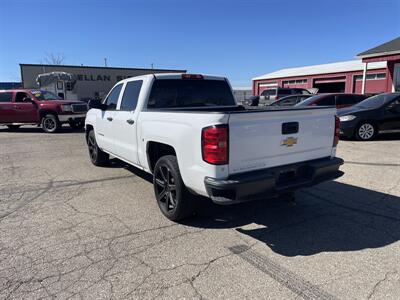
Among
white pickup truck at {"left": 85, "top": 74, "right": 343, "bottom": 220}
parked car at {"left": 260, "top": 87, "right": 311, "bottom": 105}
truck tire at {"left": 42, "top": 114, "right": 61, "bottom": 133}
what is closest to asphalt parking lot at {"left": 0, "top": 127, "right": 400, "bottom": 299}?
white pickup truck at {"left": 85, "top": 74, "right": 343, "bottom": 220}

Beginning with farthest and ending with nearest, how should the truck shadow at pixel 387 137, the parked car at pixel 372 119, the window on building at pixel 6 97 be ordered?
the window on building at pixel 6 97 → the truck shadow at pixel 387 137 → the parked car at pixel 372 119

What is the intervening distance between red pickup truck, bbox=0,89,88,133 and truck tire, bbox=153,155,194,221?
1062 centimetres

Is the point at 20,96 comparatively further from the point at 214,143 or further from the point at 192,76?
the point at 214,143

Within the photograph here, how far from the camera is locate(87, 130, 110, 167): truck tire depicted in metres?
7.20

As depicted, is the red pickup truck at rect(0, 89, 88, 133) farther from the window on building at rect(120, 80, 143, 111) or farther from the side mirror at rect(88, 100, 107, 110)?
the window on building at rect(120, 80, 143, 111)

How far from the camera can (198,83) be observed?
5.31 metres

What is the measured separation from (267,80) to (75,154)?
1489 inches

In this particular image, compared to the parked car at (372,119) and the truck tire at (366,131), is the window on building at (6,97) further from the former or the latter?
the truck tire at (366,131)

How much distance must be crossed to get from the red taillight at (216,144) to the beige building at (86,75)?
1287 inches

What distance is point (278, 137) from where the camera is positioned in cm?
363

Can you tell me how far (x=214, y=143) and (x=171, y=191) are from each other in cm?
123

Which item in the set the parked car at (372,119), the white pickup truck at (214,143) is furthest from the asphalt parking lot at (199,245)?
the parked car at (372,119)

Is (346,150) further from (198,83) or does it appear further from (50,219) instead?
(50,219)

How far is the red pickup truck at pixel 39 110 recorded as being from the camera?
45.8 ft
